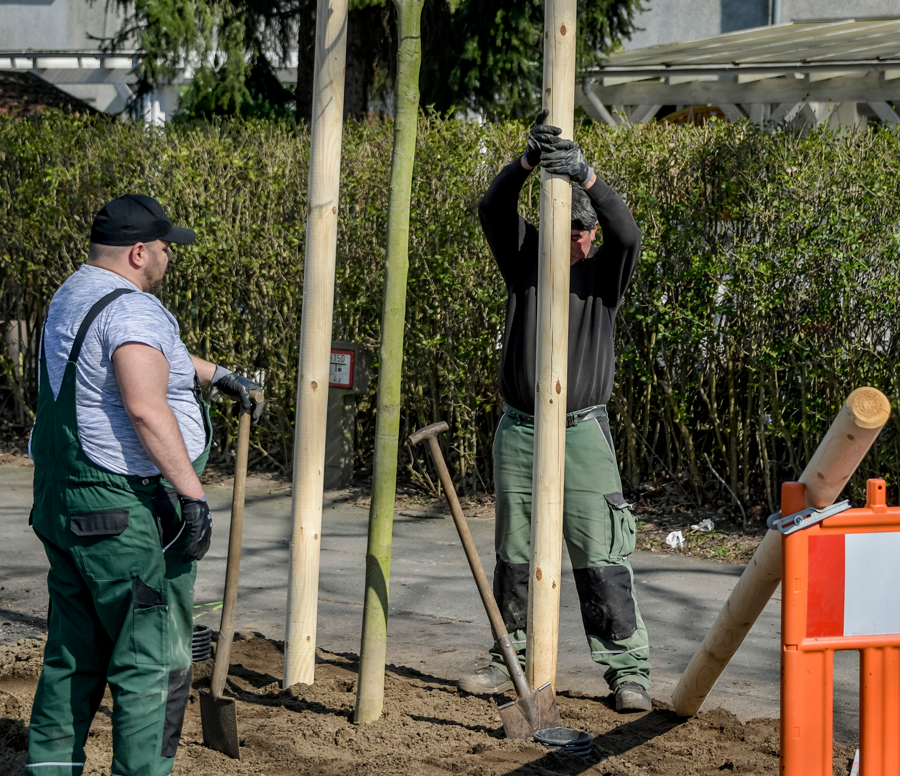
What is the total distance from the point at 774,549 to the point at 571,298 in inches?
65.7

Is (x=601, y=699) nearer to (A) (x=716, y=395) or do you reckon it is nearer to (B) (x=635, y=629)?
(B) (x=635, y=629)

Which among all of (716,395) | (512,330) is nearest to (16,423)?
(716,395)

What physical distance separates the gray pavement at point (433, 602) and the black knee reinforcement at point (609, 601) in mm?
328

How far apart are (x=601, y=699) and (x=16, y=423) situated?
24.6ft

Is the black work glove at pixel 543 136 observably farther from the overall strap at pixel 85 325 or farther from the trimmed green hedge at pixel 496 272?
the trimmed green hedge at pixel 496 272

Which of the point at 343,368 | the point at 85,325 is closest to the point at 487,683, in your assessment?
the point at 85,325

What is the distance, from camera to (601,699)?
4242 millimetres

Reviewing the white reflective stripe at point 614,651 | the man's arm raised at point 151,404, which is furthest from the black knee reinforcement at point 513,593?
the man's arm raised at point 151,404

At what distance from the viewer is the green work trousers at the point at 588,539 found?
4.18 m

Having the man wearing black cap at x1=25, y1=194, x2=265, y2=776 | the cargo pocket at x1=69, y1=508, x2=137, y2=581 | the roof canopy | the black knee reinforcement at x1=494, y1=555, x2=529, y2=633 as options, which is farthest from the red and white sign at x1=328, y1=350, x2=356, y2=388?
the roof canopy

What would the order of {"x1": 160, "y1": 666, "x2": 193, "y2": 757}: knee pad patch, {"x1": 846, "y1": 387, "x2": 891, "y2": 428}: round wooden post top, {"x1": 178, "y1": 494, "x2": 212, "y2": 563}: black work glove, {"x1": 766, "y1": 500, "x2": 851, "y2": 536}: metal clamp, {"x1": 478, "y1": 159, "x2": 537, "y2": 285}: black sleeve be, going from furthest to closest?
{"x1": 478, "y1": 159, "x2": 537, "y2": 285}: black sleeve
{"x1": 160, "y1": 666, "x2": 193, "y2": 757}: knee pad patch
{"x1": 178, "y1": 494, "x2": 212, "y2": 563}: black work glove
{"x1": 766, "y1": 500, "x2": 851, "y2": 536}: metal clamp
{"x1": 846, "y1": 387, "x2": 891, "y2": 428}: round wooden post top

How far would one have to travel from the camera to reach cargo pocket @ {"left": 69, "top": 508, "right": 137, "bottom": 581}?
120 inches

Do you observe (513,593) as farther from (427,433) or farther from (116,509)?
(116,509)

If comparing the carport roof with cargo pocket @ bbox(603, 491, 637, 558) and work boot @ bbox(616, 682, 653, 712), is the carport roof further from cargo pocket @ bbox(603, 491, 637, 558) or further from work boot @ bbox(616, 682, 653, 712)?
work boot @ bbox(616, 682, 653, 712)
